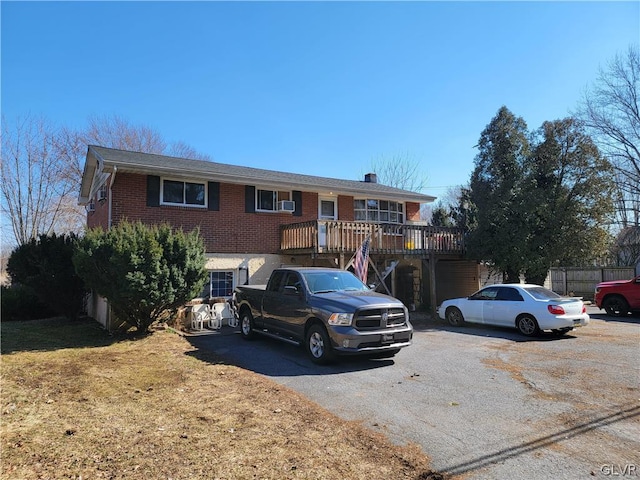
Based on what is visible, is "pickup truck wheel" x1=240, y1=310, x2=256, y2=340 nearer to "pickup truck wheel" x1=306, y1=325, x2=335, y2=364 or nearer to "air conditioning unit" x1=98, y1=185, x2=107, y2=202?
"pickup truck wheel" x1=306, y1=325, x2=335, y2=364

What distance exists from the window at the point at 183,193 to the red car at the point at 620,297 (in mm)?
15305

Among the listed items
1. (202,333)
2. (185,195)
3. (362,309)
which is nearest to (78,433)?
(362,309)

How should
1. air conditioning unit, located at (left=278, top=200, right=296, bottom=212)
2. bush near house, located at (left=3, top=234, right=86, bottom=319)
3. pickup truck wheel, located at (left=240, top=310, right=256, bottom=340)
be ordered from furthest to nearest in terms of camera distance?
air conditioning unit, located at (left=278, top=200, right=296, bottom=212) < bush near house, located at (left=3, top=234, right=86, bottom=319) < pickup truck wheel, located at (left=240, top=310, right=256, bottom=340)

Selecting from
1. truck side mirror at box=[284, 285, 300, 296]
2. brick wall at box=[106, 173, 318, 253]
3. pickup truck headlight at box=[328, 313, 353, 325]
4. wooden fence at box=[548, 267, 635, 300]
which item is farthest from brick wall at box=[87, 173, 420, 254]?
wooden fence at box=[548, 267, 635, 300]

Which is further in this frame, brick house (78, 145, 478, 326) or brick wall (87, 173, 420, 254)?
brick house (78, 145, 478, 326)

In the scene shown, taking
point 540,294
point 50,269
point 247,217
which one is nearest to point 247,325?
point 247,217

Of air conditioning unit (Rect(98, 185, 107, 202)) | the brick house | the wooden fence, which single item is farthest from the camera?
the wooden fence

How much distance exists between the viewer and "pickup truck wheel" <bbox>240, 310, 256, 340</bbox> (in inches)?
416

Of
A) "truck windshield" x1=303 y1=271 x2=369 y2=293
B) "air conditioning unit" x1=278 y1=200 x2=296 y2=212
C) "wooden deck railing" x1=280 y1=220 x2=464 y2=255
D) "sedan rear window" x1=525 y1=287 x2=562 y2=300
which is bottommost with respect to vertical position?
"sedan rear window" x1=525 y1=287 x2=562 y2=300

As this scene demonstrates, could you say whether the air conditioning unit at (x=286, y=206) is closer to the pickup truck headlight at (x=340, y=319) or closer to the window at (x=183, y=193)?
the window at (x=183, y=193)

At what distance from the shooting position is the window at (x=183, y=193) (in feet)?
44.5

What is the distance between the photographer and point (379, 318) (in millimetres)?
7871

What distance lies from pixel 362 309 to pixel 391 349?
3.28 ft

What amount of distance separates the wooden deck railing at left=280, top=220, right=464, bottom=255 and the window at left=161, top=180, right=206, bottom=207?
3.18m
